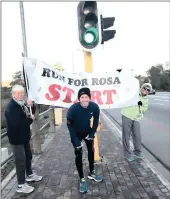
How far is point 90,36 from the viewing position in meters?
5.46

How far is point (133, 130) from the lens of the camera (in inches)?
248

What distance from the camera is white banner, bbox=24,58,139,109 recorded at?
5.46 m

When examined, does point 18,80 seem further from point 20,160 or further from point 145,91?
point 20,160

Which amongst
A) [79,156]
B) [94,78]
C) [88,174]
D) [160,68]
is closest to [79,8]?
[94,78]

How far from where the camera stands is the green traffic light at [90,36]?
545 cm

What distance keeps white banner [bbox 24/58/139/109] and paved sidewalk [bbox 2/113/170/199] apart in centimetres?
128

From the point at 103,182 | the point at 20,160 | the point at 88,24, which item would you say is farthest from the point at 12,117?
the point at 88,24

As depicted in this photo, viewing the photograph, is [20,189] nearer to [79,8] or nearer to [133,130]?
[133,130]

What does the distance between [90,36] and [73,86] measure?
102cm

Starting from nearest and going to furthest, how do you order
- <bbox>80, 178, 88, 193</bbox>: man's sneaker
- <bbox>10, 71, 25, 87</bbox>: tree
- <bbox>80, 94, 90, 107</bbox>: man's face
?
<bbox>80, 178, 88, 193</bbox>: man's sneaker < <bbox>80, 94, 90, 107</bbox>: man's face < <bbox>10, 71, 25, 87</bbox>: tree

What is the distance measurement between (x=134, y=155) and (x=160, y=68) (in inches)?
2610

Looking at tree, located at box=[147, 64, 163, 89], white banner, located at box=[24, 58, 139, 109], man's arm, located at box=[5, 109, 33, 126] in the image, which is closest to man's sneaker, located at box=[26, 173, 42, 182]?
man's arm, located at box=[5, 109, 33, 126]

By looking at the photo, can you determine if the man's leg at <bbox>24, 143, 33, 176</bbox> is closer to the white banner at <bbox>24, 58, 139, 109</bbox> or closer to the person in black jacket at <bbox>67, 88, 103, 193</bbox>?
the person in black jacket at <bbox>67, 88, 103, 193</bbox>

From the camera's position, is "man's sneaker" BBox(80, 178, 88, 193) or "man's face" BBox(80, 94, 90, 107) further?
"man's face" BBox(80, 94, 90, 107)
